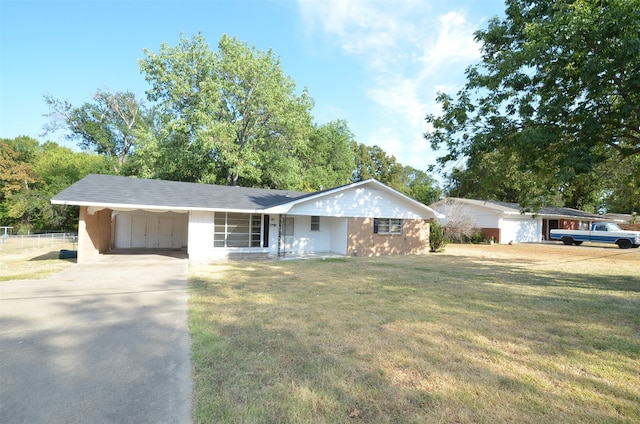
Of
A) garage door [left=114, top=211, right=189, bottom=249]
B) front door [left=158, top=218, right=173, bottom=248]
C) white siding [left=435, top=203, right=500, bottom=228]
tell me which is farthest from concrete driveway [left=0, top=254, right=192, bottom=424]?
white siding [left=435, top=203, right=500, bottom=228]

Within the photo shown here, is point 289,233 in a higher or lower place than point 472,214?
lower

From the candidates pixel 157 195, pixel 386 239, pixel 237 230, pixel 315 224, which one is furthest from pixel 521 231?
pixel 157 195

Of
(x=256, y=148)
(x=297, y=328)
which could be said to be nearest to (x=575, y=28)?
(x=297, y=328)

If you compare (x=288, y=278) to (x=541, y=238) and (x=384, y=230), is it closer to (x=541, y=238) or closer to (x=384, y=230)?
(x=384, y=230)

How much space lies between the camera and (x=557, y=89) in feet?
30.6

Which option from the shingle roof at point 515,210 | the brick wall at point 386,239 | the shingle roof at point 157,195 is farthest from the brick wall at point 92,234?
the shingle roof at point 515,210

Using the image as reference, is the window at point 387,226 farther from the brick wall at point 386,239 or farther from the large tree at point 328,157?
the large tree at point 328,157

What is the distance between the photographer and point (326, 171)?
33.3 m

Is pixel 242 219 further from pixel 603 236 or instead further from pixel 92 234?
pixel 603 236

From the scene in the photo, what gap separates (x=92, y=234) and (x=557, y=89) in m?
17.8

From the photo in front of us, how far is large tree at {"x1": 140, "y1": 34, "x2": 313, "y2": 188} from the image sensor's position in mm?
25188

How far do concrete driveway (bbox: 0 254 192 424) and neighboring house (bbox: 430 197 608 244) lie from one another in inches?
990

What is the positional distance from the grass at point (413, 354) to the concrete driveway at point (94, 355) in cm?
33

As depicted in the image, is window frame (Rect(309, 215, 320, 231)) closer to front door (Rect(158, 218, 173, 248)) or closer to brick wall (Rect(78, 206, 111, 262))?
front door (Rect(158, 218, 173, 248))
